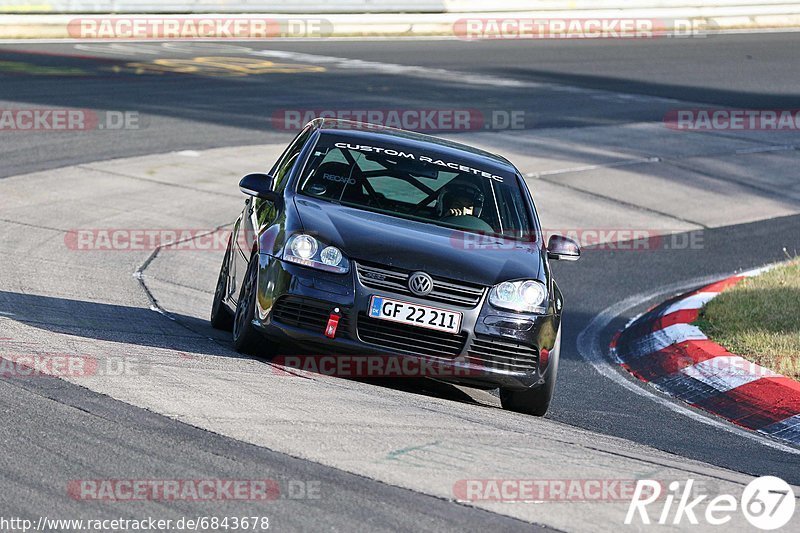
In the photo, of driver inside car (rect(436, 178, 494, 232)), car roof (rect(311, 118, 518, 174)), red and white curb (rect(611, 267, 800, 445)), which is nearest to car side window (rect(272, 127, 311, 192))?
car roof (rect(311, 118, 518, 174))

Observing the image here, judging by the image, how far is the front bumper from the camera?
23.2ft

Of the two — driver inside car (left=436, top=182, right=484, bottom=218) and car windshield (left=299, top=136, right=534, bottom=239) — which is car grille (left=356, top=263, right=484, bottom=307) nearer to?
car windshield (left=299, top=136, right=534, bottom=239)

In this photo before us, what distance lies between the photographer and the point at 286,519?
15.6 ft

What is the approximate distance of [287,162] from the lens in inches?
344

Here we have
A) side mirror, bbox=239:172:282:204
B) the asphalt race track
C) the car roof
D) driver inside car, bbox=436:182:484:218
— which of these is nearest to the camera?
the asphalt race track

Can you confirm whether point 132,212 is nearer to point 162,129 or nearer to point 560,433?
point 162,129

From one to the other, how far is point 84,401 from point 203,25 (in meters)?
21.9

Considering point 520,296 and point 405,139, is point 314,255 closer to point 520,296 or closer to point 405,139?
point 520,296

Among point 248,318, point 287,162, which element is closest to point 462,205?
point 287,162

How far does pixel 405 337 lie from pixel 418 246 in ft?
1.85

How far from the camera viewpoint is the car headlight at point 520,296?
7.23m

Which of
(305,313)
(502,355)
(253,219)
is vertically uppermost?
(253,219)

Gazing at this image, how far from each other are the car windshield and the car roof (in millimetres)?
118

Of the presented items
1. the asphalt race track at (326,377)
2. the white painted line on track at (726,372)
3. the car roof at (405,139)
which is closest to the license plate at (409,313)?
the asphalt race track at (326,377)
